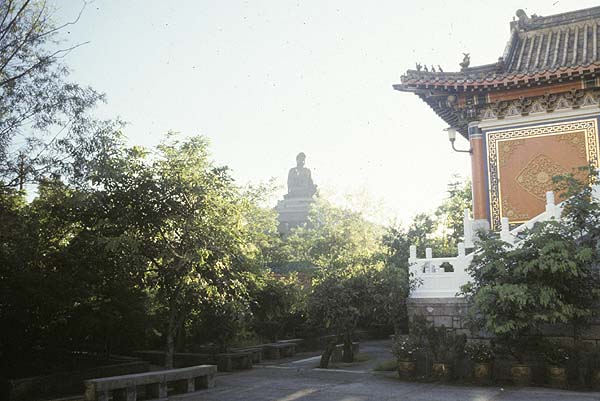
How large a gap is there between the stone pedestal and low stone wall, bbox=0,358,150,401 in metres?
32.6

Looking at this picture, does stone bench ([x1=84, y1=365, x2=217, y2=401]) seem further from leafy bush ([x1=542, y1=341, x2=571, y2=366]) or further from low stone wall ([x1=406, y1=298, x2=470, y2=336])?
leafy bush ([x1=542, y1=341, x2=571, y2=366])

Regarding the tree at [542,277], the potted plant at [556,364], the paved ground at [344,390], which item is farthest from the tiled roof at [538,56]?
the paved ground at [344,390]

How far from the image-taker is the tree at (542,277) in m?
10.4

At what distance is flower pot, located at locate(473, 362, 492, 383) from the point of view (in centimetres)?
1126

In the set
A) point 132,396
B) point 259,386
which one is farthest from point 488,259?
point 132,396

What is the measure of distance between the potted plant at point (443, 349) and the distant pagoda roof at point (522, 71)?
6121mm

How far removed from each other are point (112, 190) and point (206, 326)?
19.1 ft

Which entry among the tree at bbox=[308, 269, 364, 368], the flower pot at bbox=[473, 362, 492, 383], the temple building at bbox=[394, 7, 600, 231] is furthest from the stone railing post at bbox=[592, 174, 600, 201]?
the tree at bbox=[308, 269, 364, 368]

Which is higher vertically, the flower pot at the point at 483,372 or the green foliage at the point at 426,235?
the green foliage at the point at 426,235

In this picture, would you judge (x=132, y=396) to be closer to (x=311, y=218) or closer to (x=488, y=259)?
(x=488, y=259)

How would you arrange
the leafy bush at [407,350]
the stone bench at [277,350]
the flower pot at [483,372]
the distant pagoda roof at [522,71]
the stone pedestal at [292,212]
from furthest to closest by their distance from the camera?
the stone pedestal at [292,212] → the stone bench at [277,350] → the distant pagoda roof at [522,71] → the leafy bush at [407,350] → the flower pot at [483,372]

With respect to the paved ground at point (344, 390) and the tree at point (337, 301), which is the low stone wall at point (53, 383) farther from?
the tree at point (337, 301)

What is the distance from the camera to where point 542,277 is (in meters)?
10.8

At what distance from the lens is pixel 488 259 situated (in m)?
11.5
